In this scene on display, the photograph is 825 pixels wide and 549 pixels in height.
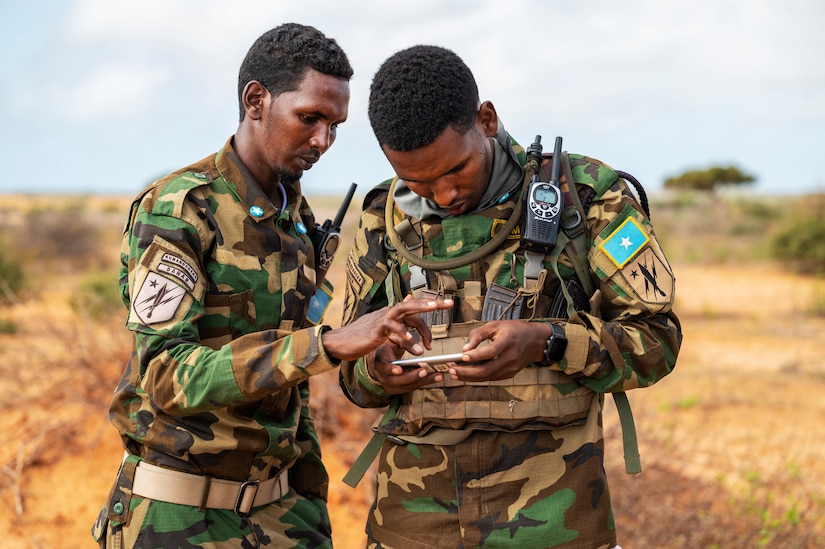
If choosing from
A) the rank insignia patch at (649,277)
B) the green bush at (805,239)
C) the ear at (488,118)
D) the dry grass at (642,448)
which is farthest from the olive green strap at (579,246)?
the green bush at (805,239)

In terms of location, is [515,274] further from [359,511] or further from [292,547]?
[359,511]

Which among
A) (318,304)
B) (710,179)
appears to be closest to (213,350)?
(318,304)

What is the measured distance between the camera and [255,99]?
106 inches

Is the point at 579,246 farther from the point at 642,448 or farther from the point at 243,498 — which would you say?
the point at 642,448

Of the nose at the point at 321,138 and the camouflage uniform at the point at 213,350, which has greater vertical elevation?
the nose at the point at 321,138

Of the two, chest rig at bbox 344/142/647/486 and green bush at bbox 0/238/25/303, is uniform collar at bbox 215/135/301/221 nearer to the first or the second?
chest rig at bbox 344/142/647/486

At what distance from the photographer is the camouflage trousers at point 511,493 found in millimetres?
2354

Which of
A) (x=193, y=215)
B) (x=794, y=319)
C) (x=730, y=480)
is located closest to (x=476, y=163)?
(x=193, y=215)

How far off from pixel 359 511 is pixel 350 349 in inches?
133

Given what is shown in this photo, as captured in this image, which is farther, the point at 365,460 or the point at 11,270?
the point at 11,270

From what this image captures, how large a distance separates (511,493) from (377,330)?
689 millimetres

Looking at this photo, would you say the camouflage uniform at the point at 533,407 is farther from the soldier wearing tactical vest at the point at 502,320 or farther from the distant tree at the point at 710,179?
the distant tree at the point at 710,179

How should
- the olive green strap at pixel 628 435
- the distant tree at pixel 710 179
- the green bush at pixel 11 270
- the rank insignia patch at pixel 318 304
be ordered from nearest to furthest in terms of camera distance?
the olive green strap at pixel 628 435 → the rank insignia patch at pixel 318 304 → the green bush at pixel 11 270 → the distant tree at pixel 710 179

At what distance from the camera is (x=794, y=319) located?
12242 mm
